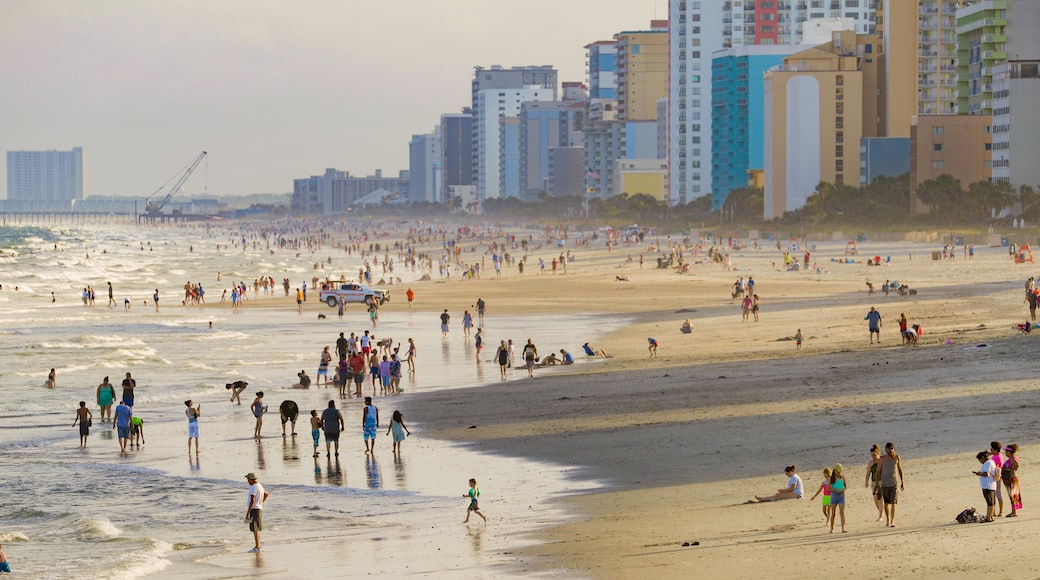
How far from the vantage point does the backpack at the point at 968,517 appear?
56.7 feet

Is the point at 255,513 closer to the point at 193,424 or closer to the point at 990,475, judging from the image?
the point at 193,424

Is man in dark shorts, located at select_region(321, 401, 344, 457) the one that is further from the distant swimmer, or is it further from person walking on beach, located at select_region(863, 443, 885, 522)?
person walking on beach, located at select_region(863, 443, 885, 522)

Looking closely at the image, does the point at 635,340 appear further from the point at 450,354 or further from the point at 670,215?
the point at 670,215

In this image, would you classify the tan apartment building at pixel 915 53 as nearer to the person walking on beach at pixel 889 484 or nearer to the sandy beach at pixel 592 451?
the sandy beach at pixel 592 451

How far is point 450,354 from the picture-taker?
154ft

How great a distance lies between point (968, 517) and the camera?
683 inches

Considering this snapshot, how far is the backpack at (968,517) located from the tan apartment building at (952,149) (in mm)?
119105

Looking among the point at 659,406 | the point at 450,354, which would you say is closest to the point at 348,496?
the point at 659,406

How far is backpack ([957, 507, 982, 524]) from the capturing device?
17297 millimetres

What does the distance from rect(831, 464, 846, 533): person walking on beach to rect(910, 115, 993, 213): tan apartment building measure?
119 metres

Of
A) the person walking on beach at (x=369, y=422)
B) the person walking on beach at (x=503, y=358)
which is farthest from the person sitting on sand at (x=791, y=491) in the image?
the person walking on beach at (x=503, y=358)

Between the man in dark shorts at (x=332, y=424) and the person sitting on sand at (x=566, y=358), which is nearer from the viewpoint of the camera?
the man in dark shorts at (x=332, y=424)

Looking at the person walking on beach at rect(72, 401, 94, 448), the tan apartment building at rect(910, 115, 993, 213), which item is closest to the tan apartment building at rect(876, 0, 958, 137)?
the tan apartment building at rect(910, 115, 993, 213)

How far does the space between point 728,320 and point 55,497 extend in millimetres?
33701
